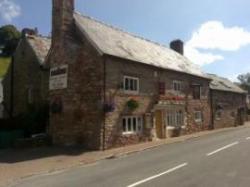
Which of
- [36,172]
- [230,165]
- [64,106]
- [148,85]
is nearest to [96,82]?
[64,106]

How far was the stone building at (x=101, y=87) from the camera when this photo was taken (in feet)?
73.5

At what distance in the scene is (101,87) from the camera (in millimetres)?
22172

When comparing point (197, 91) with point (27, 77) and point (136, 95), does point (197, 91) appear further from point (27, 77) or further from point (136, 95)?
point (27, 77)

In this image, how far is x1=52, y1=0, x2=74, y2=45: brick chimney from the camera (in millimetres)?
23969

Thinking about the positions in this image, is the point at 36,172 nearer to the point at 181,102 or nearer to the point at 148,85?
the point at 148,85

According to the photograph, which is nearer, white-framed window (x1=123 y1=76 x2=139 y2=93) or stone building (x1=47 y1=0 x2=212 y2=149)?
stone building (x1=47 y1=0 x2=212 y2=149)

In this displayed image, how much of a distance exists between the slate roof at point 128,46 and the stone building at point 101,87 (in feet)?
0.21

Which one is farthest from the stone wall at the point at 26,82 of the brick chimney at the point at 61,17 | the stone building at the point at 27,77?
the brick chimney at the point at 61,17

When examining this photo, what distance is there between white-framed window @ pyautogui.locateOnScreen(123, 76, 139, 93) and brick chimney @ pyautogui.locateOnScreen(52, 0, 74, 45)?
4884 millimetres

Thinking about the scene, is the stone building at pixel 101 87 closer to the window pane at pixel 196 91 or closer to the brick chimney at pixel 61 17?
the brick chimney at pixel 61 17

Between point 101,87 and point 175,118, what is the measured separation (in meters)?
9.96

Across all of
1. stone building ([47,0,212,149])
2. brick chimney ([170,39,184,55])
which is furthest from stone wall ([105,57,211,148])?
brick chimney ([170,39,184,55])

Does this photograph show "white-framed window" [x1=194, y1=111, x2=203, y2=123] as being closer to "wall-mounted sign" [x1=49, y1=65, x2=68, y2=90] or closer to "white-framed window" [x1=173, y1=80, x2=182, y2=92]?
"white-framed window" [x1=173, y1=80, x2=182, y2=92]

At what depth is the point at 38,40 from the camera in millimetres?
32625
